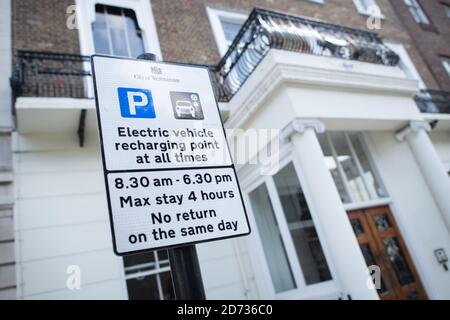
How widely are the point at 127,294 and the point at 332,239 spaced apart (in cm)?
321

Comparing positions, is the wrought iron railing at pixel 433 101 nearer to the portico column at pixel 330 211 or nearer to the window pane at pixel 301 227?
the window pane at pixel 301 227

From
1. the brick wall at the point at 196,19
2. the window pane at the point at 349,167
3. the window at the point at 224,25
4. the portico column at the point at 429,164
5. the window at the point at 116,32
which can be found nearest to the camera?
the portico column at the point at 429,164

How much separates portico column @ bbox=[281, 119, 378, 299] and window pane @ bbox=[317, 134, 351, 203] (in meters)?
1.50

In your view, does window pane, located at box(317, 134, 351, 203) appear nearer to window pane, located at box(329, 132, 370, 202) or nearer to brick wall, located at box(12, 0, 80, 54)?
window pane, located at box(329, 132, 370, 202)

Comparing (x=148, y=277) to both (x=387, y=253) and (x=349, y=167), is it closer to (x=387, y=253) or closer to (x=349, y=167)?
(x=387, y=253)

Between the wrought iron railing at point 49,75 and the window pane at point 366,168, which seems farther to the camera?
the window pane at point 366,168

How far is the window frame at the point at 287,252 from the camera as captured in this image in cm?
509

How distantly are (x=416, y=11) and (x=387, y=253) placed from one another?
1248cm

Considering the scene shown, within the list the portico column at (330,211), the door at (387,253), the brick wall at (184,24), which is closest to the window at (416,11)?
the brick wall at (184,24)

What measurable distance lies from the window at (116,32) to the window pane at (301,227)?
4.35 meters

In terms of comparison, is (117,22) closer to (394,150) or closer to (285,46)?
(285,46)

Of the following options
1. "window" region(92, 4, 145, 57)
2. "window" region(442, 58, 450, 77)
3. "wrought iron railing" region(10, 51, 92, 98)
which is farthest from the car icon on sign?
"window" region(442, 58, 450, 77)

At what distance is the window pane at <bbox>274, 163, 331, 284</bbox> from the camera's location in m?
5.52
